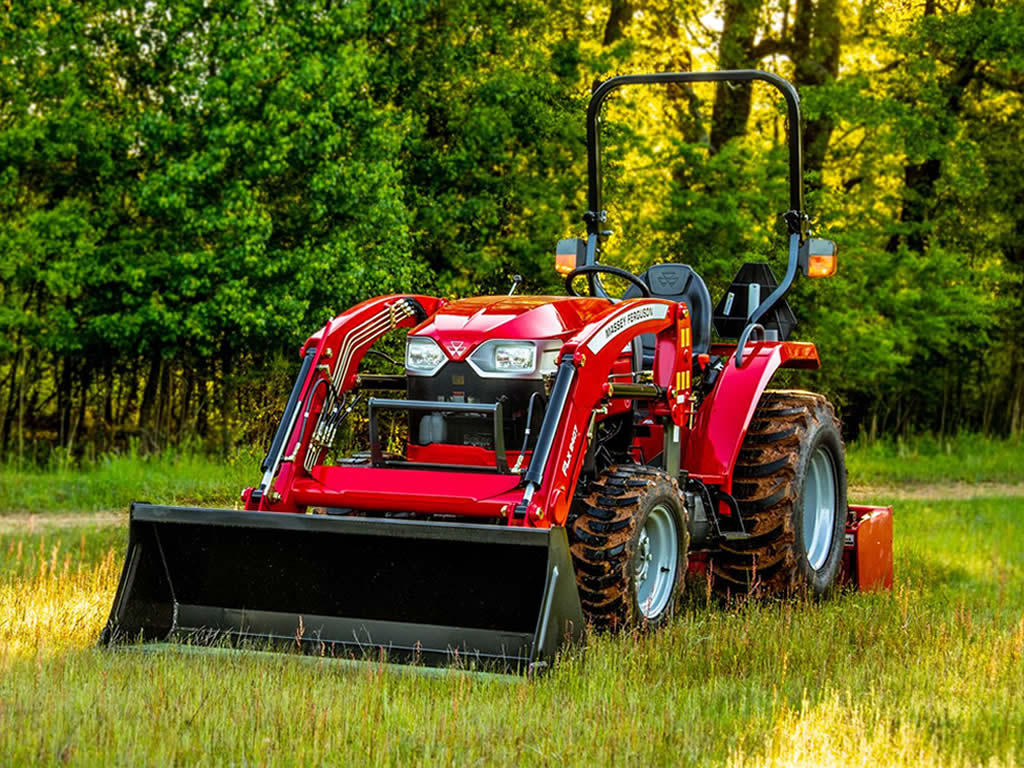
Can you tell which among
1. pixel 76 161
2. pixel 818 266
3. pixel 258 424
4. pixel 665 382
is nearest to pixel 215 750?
pixel 665 382

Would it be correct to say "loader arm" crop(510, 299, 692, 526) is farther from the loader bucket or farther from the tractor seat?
the tractor seat

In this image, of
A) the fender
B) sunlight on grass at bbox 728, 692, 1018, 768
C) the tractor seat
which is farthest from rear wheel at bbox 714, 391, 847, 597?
sunlight on grass at bbox 728, 692, 1018, 768

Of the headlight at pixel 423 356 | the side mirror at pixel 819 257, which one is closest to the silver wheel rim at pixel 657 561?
the headlight at pixel 423 356

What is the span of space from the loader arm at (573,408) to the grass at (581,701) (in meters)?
0.65

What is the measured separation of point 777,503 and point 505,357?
174 centimetres

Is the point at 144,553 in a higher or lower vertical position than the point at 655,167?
lower

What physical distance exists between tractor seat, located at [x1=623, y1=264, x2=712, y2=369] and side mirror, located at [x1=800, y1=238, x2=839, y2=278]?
565 millimetres

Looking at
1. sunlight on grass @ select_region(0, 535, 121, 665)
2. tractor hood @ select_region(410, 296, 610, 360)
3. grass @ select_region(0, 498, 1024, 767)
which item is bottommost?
sunlight on grass @ select_region(0, 535, 121, 665)

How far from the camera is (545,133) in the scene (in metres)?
21.0

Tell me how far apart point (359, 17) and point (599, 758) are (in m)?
14.6

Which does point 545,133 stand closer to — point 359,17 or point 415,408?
point 359,17

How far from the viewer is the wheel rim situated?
8.67 metres

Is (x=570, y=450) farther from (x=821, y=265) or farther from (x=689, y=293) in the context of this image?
(x=821, y=265)

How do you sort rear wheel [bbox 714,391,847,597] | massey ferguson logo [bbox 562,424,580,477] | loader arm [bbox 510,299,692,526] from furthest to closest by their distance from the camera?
rear wheel [bbox 714,391,847,597] → massey ferguson logo [bbox 562,424,580,477] → loader arm [bbox 510,299,692,526]
